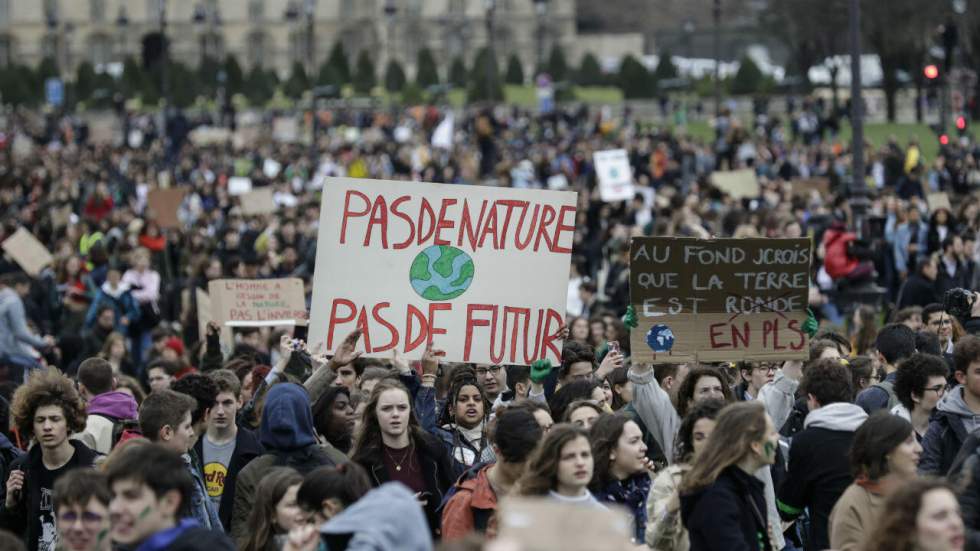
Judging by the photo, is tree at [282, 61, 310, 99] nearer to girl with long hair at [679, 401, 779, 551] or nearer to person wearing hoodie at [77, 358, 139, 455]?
person wearing hoodie at [77, 358, 139, 455]

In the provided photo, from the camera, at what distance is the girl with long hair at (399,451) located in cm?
790

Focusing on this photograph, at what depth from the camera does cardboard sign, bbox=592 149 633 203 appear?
82.3ft

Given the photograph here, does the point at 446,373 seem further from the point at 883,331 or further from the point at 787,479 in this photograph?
the point at 787,479

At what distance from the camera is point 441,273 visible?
9.73m

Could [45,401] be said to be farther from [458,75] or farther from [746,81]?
[458,75]

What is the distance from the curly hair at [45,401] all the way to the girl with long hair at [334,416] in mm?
1006

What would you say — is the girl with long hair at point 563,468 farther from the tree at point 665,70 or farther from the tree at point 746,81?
the tree at point 665,70

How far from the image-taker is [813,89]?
198ft

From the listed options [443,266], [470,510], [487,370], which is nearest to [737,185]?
[487,370]

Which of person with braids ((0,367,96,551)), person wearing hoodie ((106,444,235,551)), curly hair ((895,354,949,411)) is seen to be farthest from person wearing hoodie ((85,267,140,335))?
person wearing hoodie ((106,444,235,551))

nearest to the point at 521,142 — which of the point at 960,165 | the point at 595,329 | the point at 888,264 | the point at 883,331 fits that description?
the point at 960,165

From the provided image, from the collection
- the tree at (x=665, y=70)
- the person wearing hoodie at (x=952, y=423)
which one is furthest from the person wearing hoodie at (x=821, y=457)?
the tree at (x=665, y=70)

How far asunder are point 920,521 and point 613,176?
64.8 feet

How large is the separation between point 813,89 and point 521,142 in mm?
16129
